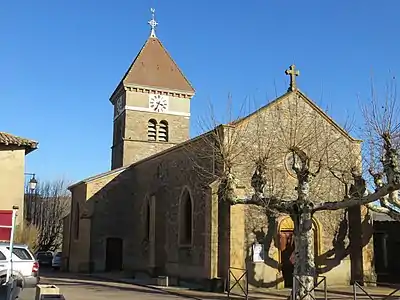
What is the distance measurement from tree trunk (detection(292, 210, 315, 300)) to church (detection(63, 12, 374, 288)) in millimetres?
1991

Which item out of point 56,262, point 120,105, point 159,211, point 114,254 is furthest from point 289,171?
point 56,262

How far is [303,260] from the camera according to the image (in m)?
16.1

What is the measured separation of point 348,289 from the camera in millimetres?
21516

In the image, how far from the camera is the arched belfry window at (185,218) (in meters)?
24.9

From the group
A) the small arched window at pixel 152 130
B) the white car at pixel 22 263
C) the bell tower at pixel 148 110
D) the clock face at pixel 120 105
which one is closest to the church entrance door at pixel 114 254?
the bell tower at pixel 148 110

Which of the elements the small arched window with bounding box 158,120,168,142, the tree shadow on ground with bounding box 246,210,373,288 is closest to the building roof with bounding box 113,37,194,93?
the small arched window with bounding box 158,120,168,142

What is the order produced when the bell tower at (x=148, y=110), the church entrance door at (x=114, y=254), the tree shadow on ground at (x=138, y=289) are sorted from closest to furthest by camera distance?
the tree shadow on ground at (x=138, y=289)
the church entrance door at (x=114, y=254)
the bell tower at (x=148, y=110)

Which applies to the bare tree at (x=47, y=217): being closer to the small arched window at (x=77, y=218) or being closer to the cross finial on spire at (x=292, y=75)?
the small arched window at (x=77, y=218)

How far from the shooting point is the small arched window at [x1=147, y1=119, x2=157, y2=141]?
39625mm

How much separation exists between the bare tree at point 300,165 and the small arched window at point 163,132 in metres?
17.7

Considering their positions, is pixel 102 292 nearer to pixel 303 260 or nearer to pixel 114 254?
pixel 303 260

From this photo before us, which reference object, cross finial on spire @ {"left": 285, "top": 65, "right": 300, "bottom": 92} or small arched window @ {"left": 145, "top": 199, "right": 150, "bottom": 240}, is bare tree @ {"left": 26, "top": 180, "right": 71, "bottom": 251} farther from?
cross finial on spire @ {"left": 285, "top": 65, "right": 300, "bottom": 92}

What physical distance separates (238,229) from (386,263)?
1221 cm

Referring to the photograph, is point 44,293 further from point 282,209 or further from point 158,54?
point 158,54
